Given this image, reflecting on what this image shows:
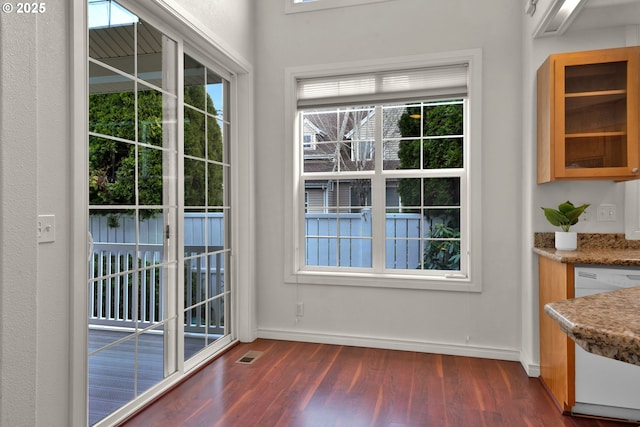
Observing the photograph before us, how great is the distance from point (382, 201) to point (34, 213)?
2576mm

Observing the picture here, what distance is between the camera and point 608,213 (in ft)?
9.00

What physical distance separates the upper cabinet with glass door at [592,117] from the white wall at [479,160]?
1.65ft

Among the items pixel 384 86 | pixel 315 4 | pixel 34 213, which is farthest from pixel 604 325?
pixel 315 4

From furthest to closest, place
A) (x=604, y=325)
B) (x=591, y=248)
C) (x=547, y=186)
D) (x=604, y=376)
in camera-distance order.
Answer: (x=547, y=186) → (x=591, y=248) → (x=604, y=376) → (x=604, y=325)

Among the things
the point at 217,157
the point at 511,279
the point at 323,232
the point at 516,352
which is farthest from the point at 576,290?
the point at 217,157

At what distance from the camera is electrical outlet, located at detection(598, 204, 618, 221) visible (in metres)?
2.74

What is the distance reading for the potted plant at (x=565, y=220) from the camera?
100 inches

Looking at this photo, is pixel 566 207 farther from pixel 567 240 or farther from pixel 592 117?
pixel 592 117

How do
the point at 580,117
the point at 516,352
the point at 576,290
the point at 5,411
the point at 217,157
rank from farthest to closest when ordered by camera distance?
the point at 217,157 < the point at 516,352 < the point at 580,117 < the point at 576,290 < the point at 5,411

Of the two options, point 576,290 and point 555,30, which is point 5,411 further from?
point 555,30

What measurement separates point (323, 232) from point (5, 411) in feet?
8.51

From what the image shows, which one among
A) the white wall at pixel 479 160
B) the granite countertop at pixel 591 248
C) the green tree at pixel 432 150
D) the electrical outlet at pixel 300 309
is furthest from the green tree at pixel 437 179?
the electrical outlet at pixel 300 309

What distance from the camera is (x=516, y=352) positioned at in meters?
3.08

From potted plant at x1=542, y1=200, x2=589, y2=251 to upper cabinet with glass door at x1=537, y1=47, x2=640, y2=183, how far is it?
0.19 metres
